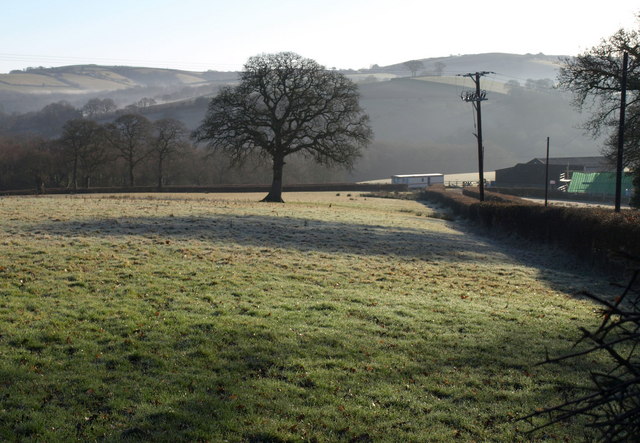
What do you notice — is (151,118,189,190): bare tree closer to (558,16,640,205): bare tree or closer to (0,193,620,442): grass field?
(558,16,640,205): bare tree

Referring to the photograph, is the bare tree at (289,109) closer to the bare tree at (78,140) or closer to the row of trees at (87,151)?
the row of trees at (87,151)

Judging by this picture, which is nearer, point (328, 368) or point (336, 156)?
point (328, 368)

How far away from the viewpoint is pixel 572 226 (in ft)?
74.7

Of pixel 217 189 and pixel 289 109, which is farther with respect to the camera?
pixel 217 189

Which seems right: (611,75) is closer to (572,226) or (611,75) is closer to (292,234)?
(572,226)

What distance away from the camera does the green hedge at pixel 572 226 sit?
18.6 m

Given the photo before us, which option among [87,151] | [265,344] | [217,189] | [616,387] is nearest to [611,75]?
[265,344]

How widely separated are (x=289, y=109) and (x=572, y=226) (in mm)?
29132

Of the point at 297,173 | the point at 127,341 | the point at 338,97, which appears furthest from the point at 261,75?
the point at 297,173

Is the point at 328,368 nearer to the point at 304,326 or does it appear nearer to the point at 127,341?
the point at 304,326

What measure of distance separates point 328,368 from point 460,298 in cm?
648

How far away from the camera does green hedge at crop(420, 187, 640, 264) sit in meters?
18.6

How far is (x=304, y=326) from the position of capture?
33.1ft

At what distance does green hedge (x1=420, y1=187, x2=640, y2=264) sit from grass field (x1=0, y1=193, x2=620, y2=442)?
1796mm
